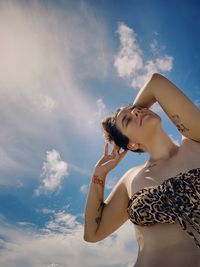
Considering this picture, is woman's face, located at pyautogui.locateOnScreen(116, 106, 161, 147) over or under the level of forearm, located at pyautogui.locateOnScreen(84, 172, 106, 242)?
over

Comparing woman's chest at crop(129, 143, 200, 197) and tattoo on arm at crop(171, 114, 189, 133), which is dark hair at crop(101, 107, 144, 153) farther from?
tattoo on arm at crop(171, 114, 189, 133)

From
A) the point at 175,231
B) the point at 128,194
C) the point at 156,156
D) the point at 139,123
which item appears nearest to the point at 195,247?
the point at 175,231

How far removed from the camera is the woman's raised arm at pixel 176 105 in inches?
159

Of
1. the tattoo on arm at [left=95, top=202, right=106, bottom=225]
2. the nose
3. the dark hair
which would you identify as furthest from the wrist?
the nose

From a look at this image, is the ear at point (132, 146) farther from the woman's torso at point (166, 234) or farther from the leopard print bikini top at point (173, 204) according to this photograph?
the leopard print bikini top at point (173, 204)

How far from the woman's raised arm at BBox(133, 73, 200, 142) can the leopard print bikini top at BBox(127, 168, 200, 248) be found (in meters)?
0.60

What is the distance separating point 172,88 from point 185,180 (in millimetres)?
1221

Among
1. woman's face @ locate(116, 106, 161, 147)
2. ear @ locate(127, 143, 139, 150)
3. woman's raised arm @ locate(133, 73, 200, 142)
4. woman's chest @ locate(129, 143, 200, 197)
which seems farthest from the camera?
ear @ locate(127, 143, 139, 150)

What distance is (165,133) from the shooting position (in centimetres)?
454

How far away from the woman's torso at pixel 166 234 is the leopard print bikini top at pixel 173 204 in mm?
88

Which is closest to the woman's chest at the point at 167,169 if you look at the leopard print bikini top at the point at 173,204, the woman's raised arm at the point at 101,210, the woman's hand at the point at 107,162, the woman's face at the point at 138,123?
the leopard print bikini top at the point at 173,204

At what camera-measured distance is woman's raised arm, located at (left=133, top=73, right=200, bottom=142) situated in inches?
159

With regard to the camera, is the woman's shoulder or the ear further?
the ear

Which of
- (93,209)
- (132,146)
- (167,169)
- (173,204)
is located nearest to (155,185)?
(167,169)
